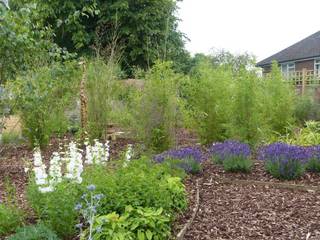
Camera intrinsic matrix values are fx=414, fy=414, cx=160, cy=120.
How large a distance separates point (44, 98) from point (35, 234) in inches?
126

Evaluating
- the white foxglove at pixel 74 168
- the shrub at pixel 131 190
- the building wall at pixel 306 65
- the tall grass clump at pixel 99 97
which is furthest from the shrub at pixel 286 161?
the building wall at pixel 306 65

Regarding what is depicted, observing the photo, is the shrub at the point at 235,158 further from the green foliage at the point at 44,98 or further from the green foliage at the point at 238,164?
the green foliage at the point at 44,98

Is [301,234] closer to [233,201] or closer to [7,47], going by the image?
[233,201]

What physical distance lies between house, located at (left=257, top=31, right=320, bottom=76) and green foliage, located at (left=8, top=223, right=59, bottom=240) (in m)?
23.6

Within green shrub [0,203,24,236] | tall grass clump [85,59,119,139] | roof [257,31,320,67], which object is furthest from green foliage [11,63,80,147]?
roof [257,31,320,67]

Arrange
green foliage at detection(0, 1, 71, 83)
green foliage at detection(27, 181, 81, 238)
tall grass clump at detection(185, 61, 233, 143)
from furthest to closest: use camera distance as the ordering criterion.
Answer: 1. tall grass clump at detection(185, 61, 233, 143)
2. green foliage at detection(0, 1, 71, 83)
3. green foliage at detection(27, 181, 81, 238)

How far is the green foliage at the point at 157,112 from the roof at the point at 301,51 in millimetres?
20701

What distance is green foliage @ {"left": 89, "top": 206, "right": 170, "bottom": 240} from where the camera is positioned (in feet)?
9.68

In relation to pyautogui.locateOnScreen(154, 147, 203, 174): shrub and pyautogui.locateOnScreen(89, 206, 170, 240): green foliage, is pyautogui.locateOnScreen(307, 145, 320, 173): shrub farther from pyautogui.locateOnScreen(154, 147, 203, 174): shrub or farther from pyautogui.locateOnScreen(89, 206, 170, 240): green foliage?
pyautogui.locateOnScreen(89, 206, 170, 240): green foliage

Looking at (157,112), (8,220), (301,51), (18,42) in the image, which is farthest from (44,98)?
(301,51)

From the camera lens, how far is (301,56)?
88.1 feet

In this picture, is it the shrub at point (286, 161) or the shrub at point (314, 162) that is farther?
the shrub at point (314, 162)

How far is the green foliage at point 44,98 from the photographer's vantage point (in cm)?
513

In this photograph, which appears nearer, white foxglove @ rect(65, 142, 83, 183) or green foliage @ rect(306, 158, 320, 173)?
white foxglove @ rect(65, 142, 83, 183)
